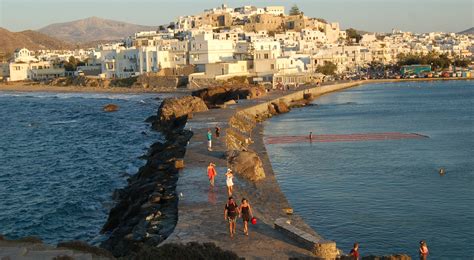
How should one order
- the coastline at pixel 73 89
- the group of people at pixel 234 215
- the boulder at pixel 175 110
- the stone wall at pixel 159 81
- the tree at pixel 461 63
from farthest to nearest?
the tree at pixel 461 63
the coastline at pixel 73 89
the stone wall at pixel 159 81
the boulder at pixel 175 110
the group of people at pixel 234 215

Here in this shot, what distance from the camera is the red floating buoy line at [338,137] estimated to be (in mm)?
32281

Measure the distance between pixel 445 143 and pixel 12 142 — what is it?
26.3 metres

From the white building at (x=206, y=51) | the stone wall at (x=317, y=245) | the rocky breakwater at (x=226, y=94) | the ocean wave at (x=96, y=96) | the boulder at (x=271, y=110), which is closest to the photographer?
the stone wall at (x=317, y=245)

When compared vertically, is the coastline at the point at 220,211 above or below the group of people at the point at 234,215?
below

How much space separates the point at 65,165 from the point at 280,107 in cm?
2393

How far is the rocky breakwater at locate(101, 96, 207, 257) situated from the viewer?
1358 centimetres

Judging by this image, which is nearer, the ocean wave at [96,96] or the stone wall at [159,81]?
the ocean wave at [96,96]

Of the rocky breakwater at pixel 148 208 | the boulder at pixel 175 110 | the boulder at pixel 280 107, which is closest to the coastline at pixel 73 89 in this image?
the boulder at pixel 280 107

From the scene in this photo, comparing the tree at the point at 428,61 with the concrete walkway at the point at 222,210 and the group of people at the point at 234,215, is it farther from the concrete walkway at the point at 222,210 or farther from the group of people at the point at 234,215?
the group of people at the point at 234,215

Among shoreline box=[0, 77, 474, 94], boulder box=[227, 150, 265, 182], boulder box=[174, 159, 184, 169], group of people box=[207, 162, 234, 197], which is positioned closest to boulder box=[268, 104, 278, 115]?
shoreline box=[0, 77, 474, 94]

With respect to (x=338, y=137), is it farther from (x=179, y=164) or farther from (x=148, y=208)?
(x=148, y=208)

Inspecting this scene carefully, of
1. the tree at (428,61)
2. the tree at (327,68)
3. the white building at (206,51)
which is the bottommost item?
the tree at (327,68)

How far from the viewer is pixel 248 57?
8281 cm

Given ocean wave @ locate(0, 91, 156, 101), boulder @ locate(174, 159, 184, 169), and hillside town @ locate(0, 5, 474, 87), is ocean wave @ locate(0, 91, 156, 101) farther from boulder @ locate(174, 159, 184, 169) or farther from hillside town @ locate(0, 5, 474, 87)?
boulder @ locate(174, 159, 184, 169)
